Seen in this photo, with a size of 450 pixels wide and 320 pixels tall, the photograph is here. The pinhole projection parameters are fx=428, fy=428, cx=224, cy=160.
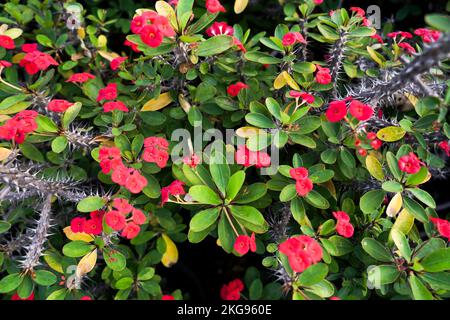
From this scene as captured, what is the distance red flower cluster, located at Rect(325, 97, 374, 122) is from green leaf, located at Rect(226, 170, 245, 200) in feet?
1.45

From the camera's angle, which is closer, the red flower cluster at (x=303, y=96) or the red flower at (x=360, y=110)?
the red flower at (x=360, y=110)

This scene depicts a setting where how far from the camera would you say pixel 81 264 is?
5.74 feet

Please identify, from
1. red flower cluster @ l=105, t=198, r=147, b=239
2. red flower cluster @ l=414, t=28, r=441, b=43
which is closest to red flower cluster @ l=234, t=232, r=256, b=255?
red flower cluster @ l=105, t=198, r=147, b=239

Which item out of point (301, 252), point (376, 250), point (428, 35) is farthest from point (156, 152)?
point (428, 35)

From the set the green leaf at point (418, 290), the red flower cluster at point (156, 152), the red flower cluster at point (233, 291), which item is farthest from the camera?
the red flower cluster at point (233, 291)

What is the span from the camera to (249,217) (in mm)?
1622

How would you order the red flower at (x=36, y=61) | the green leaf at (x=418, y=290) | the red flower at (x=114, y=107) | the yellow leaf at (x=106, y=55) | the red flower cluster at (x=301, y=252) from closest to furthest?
the red flower cluster at (x=301, y=252) < the green leaf at (x=418, y=290) < the red flower at (x=114, y=107) < the red flower at (x=36, y=61) < the yellow leaf at (x=106, y=55)

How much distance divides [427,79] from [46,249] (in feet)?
6.31

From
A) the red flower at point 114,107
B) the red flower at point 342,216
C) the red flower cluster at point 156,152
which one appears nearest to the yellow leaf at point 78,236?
the red flower cluster at point 156,152

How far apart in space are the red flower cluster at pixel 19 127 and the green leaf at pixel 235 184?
814mm

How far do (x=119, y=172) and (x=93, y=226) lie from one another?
29cm

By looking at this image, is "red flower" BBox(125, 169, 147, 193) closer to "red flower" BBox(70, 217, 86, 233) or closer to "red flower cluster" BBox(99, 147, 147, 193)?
"red flower cluster" BBox(99, 147, 147, 193)

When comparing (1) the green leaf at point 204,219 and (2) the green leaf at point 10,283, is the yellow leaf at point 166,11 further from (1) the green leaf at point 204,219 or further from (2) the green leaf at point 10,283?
(2) the green leaf at point 10,283

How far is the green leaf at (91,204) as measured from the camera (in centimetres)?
166
